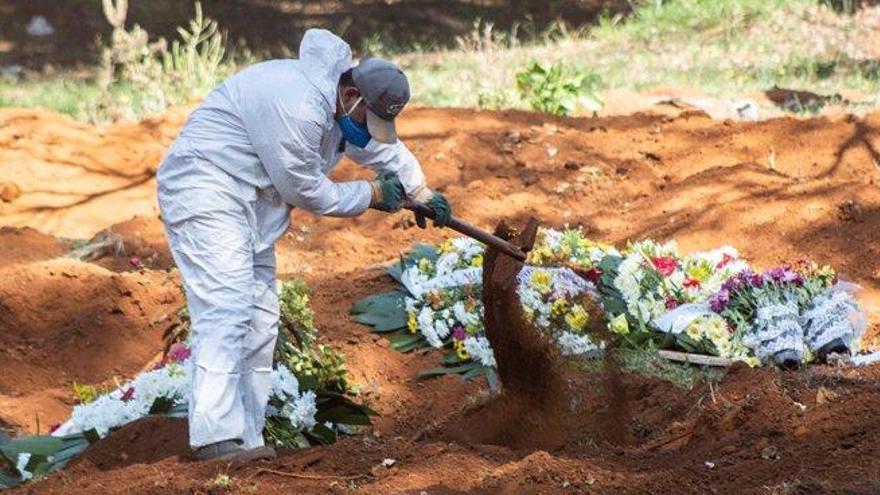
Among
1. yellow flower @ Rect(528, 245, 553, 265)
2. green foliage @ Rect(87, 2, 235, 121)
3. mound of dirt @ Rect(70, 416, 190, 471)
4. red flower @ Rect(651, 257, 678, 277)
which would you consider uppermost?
mound of dirt @ Rect(70, 416, 190, 471)

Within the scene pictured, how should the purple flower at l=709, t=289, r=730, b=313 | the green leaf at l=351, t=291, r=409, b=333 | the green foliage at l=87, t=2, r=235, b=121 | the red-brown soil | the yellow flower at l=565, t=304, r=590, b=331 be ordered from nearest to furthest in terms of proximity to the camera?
the red-brown soil → the yellow flower at l=565, t=304, r=590, b=331 → the purple flower at l=709, t=289, r=730, b=313 → the green leaf at l=351, t=291, r=409, b=333 → the green foliage at l=87, t=2, r=235, b=121

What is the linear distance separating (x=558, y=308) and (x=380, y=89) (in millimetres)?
1780

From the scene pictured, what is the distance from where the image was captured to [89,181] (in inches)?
447

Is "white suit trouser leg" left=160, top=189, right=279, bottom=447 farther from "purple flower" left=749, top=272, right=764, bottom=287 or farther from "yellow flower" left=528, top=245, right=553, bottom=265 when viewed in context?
"purple flower" left=749, top=272, right=764, bottom=287

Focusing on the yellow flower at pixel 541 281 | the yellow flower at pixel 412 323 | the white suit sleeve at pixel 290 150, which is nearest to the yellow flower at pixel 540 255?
the yellow flower at pixel 541 281

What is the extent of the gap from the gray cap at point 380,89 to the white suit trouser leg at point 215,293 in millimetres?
511

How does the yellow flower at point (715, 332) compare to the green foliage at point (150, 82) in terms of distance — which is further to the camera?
the green foliage at point (150, 82)

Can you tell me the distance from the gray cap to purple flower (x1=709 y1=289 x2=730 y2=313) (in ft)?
6.38

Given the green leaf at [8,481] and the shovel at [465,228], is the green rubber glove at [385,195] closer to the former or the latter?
the shovel at [465,228]

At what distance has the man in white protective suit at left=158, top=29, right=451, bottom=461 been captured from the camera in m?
5.54

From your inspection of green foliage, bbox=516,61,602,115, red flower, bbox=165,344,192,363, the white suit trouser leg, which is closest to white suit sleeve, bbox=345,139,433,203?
the white suit trouser leg

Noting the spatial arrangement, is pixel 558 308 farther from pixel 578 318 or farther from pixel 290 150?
pixel 290 150

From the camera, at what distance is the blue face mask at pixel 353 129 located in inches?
224

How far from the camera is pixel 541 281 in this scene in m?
7.23
